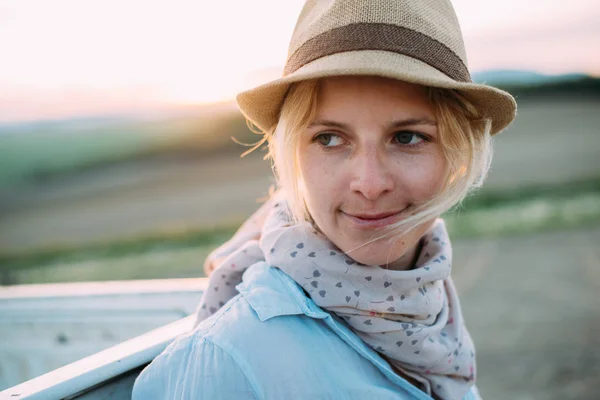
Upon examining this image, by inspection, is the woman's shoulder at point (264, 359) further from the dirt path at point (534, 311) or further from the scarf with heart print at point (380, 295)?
the dirt path at point (534, 311)

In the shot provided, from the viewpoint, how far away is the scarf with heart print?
4.31 feet

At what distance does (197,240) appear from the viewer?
931 centimetres

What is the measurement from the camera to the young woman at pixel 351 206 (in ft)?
3.84

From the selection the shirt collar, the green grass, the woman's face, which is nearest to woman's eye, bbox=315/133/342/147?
the woman's face

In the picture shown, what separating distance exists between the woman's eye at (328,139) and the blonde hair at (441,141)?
0.04 metres

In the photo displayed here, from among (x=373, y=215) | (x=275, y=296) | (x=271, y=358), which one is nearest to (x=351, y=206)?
(x=373, y=215)

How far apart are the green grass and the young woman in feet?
19.7

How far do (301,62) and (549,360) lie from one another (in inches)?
154

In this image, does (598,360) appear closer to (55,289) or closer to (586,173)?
(55,289)

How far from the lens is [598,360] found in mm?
4219

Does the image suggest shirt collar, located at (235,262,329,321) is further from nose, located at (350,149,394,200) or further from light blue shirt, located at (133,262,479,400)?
nose, located at (350,149,394,200)

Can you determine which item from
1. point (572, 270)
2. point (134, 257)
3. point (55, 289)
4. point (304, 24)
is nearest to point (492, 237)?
point (572, 270)

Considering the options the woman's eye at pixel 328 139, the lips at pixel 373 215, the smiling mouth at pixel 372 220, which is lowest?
the smiling mouth at pixel 372 220

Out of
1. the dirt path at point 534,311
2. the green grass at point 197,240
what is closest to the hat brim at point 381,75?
the dirt path at point 534,311
